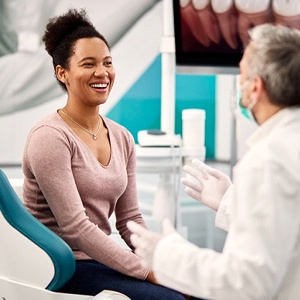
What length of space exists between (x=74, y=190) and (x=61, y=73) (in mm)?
441

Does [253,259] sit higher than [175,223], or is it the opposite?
[253,259]

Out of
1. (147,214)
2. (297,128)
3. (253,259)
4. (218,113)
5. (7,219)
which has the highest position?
(297,128)

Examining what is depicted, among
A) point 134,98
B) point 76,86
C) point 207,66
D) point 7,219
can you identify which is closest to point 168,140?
point 207,66

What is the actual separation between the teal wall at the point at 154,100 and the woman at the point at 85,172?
5.68 feet

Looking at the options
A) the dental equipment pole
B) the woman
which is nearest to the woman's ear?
the woman

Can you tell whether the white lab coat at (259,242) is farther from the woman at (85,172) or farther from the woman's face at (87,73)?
the woman's face at (87,73)

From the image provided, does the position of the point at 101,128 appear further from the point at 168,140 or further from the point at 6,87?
the point at 6,87

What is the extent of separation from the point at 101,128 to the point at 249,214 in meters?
0.97

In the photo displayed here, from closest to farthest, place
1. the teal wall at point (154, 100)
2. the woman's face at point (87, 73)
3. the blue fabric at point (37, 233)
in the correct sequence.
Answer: the blue fabric at point (37, 233), the woman's face at point (87, 73), the teal wall at point (154, 100)

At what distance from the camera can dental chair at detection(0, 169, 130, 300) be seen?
5.51ft

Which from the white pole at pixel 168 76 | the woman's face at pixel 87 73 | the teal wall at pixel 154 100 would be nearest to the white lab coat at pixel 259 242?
the woman's face at pixel 87 73

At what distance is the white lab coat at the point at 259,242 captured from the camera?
1181mm

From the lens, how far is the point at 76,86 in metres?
1.99

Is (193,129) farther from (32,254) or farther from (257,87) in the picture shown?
(257,87)
